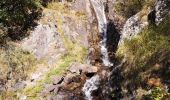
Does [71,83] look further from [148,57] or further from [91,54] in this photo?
[148,57]

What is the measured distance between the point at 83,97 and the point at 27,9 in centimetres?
907

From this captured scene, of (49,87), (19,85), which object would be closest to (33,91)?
(49,87)

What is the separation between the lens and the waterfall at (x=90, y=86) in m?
16.9

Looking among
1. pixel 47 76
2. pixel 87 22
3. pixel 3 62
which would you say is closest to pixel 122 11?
pixel 87 22

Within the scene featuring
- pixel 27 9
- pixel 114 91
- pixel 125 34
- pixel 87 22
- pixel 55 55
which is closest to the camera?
pixel 114 91

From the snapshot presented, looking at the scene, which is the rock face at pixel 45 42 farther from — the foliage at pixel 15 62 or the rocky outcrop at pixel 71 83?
the rocky outcrop at pixel 71 83

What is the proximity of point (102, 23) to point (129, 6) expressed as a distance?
430 cm

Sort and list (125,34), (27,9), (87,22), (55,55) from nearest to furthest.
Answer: (125,34), (55,55), (27,9), (87,22)

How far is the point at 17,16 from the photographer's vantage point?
21.7 m

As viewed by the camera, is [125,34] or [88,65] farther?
[88,65]

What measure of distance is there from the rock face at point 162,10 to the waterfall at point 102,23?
745 centimetres

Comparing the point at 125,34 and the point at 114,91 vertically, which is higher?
the point at 125,34

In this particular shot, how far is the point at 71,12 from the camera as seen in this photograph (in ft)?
82.7

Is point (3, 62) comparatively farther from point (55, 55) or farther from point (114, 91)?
point (114, 91)
